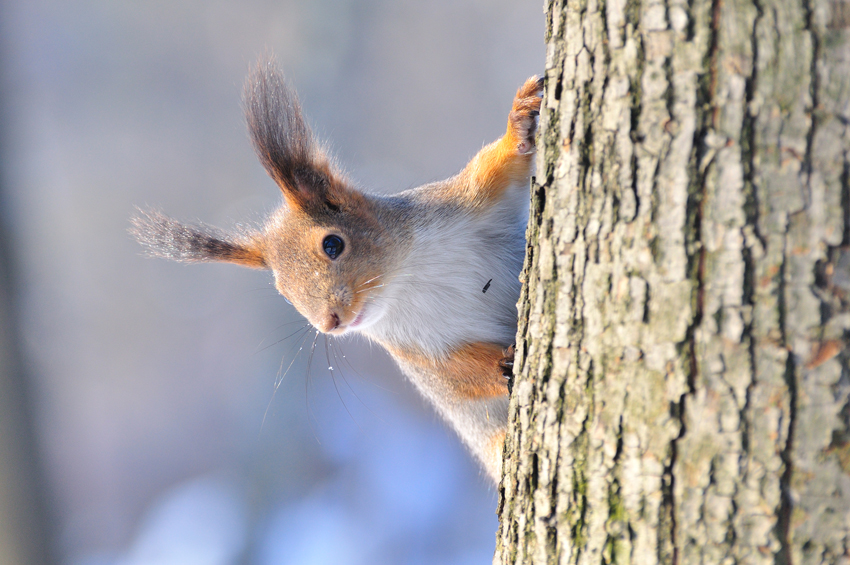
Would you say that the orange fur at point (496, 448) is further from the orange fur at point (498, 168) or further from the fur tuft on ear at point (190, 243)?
the fur tuft on ear at point (190, 243)

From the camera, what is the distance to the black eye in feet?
4.36

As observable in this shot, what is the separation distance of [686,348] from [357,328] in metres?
0.89

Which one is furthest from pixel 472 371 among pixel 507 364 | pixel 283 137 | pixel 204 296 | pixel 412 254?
pixel 204 296

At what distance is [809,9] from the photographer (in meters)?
0.49

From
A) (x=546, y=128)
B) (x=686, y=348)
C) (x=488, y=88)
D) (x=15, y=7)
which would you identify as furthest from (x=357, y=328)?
(x=15, y=7)

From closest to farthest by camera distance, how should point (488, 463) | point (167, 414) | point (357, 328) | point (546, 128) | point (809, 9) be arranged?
point (809, 9), point (546, 128), point (357, 328), point (488, 463), point (167, 414)

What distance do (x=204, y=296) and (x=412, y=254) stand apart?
169 cm

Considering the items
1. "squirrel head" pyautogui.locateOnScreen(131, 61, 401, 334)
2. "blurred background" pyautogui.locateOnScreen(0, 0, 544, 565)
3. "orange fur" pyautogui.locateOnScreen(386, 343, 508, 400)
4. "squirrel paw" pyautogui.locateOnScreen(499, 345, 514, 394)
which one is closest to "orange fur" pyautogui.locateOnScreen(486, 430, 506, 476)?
"orange fur" pyautogui.locateOnScreen(386, 343, 508, 400)

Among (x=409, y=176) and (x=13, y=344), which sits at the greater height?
(x=409, y=176)

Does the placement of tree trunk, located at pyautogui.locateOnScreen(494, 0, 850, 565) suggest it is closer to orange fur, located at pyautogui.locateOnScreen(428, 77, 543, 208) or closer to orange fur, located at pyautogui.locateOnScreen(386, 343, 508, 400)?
orange fur, located at pyautogui.locateOnScreen(428, 77, 543, 208)

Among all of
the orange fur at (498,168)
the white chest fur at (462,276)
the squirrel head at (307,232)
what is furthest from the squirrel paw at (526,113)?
the squirrel head at (307,232)

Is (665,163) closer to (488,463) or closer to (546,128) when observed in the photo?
(546,128)

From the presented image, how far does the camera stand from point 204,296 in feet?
8.96

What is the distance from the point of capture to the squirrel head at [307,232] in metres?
1.26
